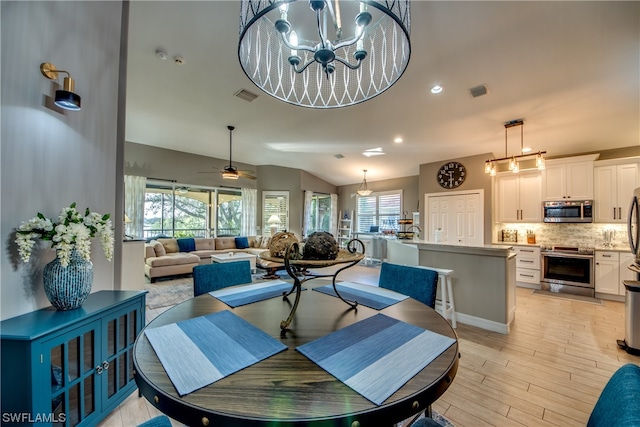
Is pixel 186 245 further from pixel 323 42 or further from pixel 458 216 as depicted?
pixel 458 216

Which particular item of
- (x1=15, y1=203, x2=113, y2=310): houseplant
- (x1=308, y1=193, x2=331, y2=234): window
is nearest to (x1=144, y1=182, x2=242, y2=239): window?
(x1=308, y1=193, x2=331, y2=234): window

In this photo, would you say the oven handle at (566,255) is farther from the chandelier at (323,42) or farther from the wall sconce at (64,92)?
the wall sconce at (64,92)

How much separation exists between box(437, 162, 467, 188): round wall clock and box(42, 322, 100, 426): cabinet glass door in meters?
5.99

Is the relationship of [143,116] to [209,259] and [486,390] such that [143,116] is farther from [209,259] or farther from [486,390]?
[486,390]

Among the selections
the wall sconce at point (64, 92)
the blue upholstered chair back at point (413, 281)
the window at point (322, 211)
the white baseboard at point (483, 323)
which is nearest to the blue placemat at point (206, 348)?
the blue upholstered chair back at point (413, 281)

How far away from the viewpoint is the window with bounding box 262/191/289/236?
7840mm

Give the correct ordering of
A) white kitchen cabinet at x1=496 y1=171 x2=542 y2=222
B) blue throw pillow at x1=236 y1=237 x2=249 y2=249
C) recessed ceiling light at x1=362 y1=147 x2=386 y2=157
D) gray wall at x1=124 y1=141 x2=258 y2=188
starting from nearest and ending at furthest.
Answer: white kitchen cabinet at x1=496 y1=171 x2=542 y2=222 → recessed ceiling light at x1=362 y1=147 x2=386 y2=157 → gray wall at x1=124 y1=141 x2=258 y2=188 → blue throw pillow at x1=236 y1=237 x2=249 y2=249

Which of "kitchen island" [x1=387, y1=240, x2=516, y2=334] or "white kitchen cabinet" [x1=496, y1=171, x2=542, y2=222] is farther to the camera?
"white kitchen cabinet" [x1=496, y1=171, x2=542, y2=222]

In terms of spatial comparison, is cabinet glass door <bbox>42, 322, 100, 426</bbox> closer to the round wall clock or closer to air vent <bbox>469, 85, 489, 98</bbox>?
air vent <bbox>469, 85, 489, 98</bbox>

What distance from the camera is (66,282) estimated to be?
148cm

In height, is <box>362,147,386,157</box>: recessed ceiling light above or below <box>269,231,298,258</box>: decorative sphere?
above

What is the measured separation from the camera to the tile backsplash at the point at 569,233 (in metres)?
4.20

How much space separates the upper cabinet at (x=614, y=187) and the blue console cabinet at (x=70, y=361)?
664cm

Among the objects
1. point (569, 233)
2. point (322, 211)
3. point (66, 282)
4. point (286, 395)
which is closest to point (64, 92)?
point (66, 282)
